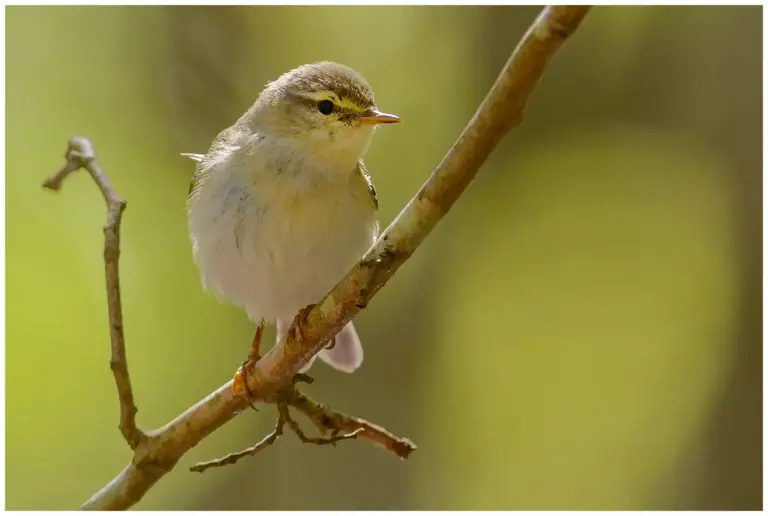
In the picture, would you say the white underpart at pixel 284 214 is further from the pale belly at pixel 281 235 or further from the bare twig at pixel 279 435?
the bare twig at pixel 279 435

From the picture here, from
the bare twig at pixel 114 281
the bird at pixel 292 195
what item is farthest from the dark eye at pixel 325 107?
the bare twig at pixel 114 281

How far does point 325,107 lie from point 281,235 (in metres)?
0.47

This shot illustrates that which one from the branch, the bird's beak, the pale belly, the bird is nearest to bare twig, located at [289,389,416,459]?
the branch

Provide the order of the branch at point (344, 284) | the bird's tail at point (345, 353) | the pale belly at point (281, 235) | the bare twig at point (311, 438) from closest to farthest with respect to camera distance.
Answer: the branch at point (344, 284) < the bare twig at point (311, 438) < the pale belly at point (281, 235) < the bird's tail at point (345, 353)

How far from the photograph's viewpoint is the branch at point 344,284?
1.32m

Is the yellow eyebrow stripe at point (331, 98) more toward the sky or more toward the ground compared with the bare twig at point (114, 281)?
more toward the sky

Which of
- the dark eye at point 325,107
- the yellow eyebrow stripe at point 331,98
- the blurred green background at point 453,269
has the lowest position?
the blurred green background at point 453,269

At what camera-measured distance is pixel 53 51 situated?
4469 millimetres

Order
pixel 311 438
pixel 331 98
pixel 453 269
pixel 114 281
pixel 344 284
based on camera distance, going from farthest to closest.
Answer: pixel 453 269 → pixel 331 98 → pixel 311 438 → pixel 114 281 → pixel 344 284

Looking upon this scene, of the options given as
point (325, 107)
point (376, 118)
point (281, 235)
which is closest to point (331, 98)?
point (325, 107)

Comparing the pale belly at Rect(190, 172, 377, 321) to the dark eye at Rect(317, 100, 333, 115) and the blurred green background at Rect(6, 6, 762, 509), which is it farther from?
Result: the blurred green background at Rect(6, 6, 762, 509)

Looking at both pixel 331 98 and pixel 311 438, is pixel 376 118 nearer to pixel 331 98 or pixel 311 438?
pixel 331 98

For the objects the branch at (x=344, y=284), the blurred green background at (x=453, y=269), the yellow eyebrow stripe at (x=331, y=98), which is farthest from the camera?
the blurred green background at (x=453, y=269)

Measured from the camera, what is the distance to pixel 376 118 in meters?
2.47
